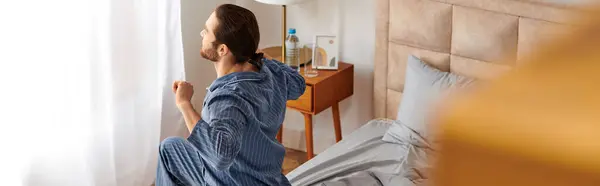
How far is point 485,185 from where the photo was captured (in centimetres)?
12

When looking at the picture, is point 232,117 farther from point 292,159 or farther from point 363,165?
point 292,159

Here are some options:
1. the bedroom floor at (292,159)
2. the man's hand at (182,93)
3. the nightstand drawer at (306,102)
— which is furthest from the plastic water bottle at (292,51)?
the man's hand at (182,93)

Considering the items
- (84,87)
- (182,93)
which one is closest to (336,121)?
(84,87)

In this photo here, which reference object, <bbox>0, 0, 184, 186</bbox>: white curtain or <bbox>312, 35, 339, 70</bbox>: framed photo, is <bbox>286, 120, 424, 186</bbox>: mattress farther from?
<bbox>0, 0, 184, 186</bbox>: white curtain

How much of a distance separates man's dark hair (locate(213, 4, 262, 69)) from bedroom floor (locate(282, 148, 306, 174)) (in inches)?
63.0

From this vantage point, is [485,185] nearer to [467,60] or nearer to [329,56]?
A: [467,60]

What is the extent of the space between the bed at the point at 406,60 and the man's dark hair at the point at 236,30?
0.69m

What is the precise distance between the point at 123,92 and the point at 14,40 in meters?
0.65

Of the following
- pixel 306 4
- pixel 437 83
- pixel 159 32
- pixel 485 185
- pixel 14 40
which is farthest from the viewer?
pixel 306 4

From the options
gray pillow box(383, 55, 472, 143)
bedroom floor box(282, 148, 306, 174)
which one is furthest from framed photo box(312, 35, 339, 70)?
bedroom floor box(282, 148, 306, 174)

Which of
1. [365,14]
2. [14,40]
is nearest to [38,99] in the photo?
[14,40]

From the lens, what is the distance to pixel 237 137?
1.95 m

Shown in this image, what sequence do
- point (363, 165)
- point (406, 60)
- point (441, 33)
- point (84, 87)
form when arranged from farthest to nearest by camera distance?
point (406, 60) → point (441, 33) → point (84, 87) → point (363, 165)

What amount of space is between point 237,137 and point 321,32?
1674 millimetres
